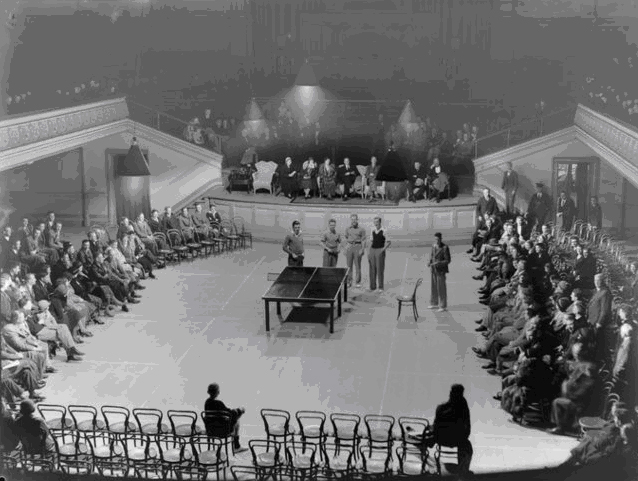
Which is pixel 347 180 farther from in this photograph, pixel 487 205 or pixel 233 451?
pixel 233 451

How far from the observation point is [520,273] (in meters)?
17.9

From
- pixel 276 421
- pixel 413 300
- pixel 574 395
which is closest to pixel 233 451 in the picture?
pixel 276 421

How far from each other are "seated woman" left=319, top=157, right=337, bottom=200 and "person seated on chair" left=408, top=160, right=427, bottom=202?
55.6 inches

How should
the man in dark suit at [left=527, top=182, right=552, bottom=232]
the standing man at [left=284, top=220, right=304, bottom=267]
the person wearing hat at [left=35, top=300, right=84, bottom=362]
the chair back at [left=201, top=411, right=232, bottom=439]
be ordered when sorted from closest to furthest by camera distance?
Answer: the chair back at [left=201, top=411, right=232, bottom=439] < the person wearing hat at [left=35, top=300, right=84, bottom=362] < the man in dark suit at [left=527, top=182, right=552, bottom=232] < the standing man at [left=284, top=220, right=304, bottom=267]

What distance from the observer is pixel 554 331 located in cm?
1596

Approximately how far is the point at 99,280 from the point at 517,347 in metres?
7.71

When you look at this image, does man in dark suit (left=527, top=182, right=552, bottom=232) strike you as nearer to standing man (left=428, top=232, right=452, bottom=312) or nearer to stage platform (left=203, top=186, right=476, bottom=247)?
stage platform (left=203, top=186, right=476, bottom=247)

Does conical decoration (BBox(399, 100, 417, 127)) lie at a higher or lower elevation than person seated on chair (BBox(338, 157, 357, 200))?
higher

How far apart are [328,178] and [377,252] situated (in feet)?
5.57

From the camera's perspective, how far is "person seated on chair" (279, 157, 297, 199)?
20453 millimetres

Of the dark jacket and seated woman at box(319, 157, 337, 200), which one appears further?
seated woman at box(319, 157, 337, 200)

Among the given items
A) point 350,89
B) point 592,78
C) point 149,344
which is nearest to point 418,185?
point 350,89

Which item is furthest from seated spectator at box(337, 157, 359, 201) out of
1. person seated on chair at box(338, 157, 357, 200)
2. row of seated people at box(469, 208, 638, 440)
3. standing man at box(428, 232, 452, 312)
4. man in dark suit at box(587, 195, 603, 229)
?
man in dark suit at box(587, 195, 603, 229)

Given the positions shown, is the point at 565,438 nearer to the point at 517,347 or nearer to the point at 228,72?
the point at 517,347
